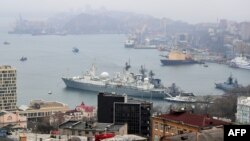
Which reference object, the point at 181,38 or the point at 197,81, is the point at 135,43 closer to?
the point at 181,38

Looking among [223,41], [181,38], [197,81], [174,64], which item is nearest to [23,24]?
[181,38]

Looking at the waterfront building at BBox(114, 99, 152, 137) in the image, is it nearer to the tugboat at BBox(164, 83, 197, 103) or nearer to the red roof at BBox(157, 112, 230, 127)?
the red roof at BBox(157, 112, 230, 127)

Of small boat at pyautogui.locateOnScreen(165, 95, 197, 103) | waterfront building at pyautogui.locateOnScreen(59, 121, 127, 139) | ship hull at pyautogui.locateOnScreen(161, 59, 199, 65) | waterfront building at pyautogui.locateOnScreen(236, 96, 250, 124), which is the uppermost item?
waterfront building at pyautogui.locateOnScreen(59, 121, 127, 139)

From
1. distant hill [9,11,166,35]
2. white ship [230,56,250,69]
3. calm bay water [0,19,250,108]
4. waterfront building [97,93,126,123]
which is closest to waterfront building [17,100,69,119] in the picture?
calm bay water [0,19,250,108]

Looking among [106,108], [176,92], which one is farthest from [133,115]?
[176,92]

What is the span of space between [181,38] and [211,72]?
39.9ft

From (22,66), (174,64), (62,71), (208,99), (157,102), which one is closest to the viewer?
(208,99)

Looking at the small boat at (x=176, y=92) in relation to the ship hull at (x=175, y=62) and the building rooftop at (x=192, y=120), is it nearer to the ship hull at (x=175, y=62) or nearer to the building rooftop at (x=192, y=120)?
the ship hull at (x=175, y=62)

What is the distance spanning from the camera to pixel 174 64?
58.7 ft

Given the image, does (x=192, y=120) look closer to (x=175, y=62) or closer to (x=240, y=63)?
(x=175, y=62)

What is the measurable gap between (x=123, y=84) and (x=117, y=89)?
0.18 m

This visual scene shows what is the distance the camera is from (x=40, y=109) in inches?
332

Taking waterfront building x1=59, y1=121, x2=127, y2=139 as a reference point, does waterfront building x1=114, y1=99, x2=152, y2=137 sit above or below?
below

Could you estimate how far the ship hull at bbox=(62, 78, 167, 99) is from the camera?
11.7m
